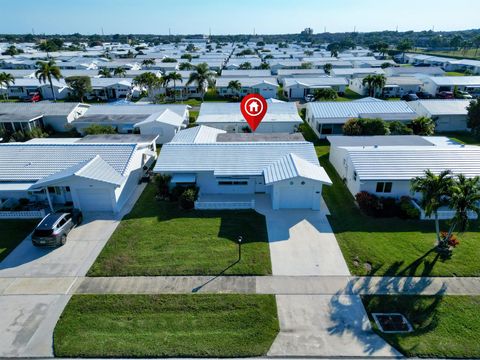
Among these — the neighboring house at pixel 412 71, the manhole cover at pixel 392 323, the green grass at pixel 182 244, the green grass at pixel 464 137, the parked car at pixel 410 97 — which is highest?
the neighboring house at pixel 412 71

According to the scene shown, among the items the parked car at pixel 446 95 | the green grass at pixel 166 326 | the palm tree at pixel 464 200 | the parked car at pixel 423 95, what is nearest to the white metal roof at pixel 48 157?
the green grass at pixel 166 326

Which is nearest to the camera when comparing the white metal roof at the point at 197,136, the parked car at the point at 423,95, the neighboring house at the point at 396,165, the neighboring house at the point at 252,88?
the neighboring house at the point at 396,165

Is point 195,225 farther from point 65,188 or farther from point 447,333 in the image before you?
point 447,333

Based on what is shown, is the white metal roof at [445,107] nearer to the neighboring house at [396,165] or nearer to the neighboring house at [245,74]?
the neighboring house at [396,165]

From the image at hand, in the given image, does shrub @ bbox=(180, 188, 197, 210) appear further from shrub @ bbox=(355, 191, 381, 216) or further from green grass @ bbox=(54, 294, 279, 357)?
shrub @ bbox=(355, 191, 381, 216)

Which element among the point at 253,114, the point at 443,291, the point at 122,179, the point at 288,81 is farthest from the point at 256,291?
the point at 288,81

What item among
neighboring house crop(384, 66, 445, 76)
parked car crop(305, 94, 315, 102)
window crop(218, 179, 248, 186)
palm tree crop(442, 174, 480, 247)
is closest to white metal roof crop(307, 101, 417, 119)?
parked car crop(305, 94, 315, 102)
